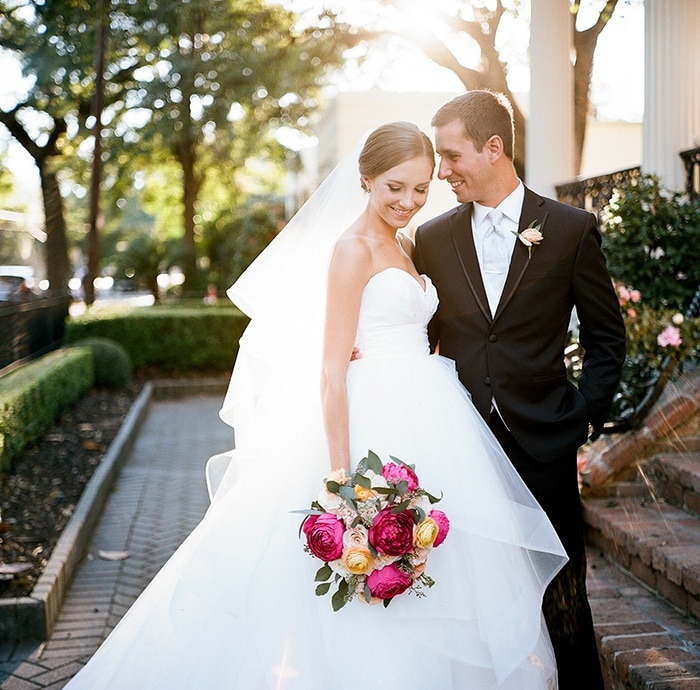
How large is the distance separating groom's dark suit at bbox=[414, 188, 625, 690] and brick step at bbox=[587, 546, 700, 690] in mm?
281

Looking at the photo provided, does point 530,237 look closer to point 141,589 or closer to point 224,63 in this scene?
point 141,589

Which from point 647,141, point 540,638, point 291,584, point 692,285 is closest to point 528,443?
point 540,638

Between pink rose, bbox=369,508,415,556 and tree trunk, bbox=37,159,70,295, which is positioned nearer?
pink rose, bbox=369,508,415,556

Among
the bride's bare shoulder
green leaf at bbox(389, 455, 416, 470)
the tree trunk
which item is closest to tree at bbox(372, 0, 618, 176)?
the bride's bare shoulder

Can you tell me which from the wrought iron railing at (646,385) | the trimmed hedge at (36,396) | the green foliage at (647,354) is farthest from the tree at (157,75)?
the green foliage at (647,354)

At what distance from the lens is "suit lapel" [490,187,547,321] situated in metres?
3.19

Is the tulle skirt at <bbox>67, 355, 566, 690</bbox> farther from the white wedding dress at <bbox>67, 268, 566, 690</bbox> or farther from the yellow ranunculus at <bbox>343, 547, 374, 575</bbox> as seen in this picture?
the yellow ranunculus at <bbox>343, 547, 374, 575</bbox>

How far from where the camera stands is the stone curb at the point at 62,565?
4375mm

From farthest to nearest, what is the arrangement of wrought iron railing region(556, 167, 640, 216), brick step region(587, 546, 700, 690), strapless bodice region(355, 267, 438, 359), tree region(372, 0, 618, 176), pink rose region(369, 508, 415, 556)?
tree region(372, 0, 618, 176) < wrought iron railing region(556, 167, 640, 216) < brick step region(587, 546, 700, 690) < strapless bodice region(355, 267, 438, 359) < pink rose region(369, 508, 415, 556)

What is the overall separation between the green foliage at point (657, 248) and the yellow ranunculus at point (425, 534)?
3.94 meters

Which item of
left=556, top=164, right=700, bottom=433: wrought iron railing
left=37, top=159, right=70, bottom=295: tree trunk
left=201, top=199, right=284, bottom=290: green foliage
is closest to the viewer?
left=556, top=164, right=700, bottom=433: wrought iron railing

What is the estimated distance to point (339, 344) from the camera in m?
2.99

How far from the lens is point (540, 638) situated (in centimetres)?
304

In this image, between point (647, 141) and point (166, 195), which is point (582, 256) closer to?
point (647, 141)
